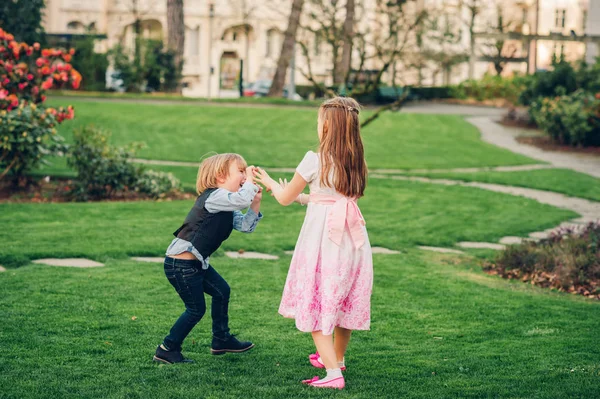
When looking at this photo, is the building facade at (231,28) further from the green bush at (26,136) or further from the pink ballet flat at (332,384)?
the pink ballet flat at (332,384)

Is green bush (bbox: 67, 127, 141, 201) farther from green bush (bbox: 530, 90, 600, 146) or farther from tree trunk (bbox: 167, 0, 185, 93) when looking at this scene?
tree trunk (bbox: 167, 0, 185, 93)

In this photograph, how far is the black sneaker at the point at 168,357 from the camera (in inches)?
201

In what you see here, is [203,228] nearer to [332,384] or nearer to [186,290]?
[186,290]

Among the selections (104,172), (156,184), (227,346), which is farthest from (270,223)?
(227,346)

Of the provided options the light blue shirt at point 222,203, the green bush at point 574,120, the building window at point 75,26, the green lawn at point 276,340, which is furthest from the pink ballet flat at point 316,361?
the building window at point 75,26

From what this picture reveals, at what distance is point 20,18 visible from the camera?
112 feet

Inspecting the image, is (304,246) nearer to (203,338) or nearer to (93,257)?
(203,338)

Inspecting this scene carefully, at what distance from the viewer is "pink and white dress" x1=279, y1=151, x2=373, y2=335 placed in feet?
A: 15.6

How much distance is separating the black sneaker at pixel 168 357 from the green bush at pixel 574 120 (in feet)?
64.2

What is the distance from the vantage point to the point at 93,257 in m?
8.46

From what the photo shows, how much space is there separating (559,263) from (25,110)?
7.71 m

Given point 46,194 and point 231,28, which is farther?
point 231,28

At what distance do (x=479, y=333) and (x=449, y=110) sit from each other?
29.7 metres

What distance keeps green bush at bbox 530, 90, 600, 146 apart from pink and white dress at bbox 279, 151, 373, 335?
63.4ft
